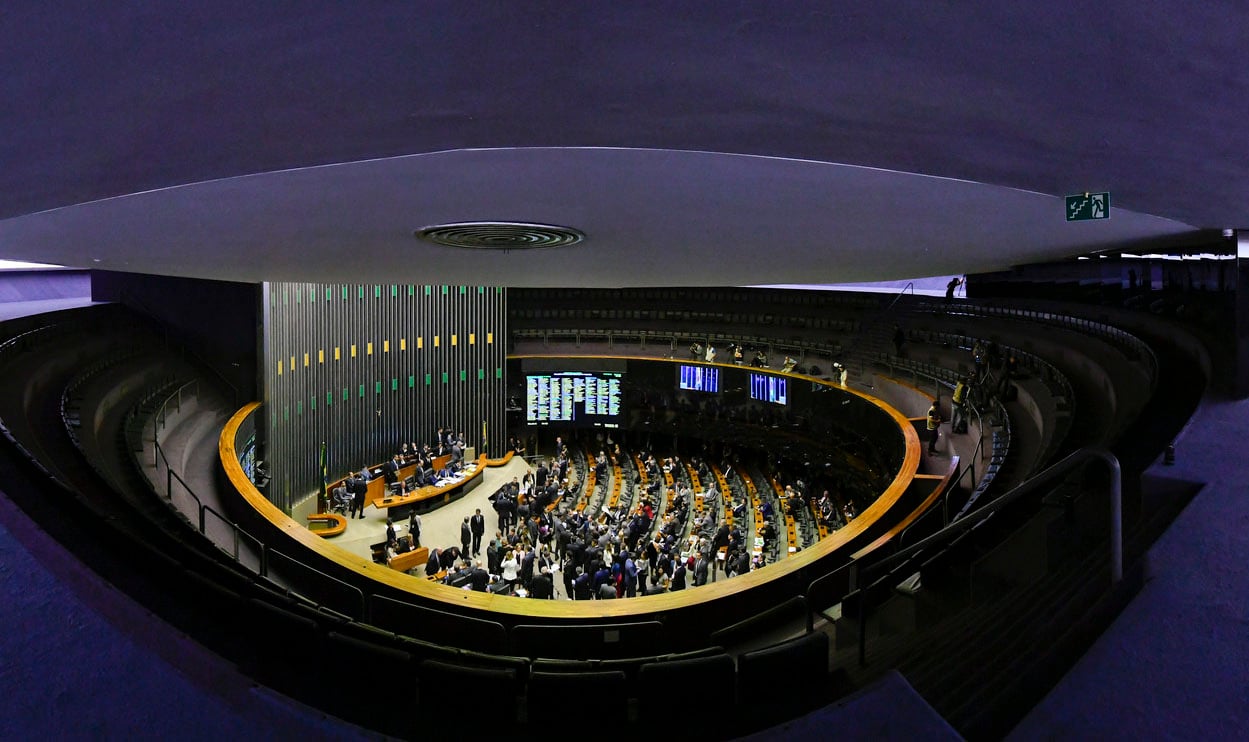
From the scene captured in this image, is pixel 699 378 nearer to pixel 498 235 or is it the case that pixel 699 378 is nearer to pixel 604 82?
pixel 498 235

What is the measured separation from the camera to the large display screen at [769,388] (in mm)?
16844

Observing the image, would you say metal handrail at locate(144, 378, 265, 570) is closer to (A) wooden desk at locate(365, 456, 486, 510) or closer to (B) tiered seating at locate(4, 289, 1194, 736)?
(B) tiered seating at locate(4, 289, 1194, 736)

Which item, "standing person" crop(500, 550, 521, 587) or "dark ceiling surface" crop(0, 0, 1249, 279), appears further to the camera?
"standing person" crop(500, 550, 521, 587)

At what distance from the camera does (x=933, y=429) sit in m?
10.9

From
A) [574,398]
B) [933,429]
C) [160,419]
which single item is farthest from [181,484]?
[574,398]

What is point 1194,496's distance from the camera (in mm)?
3547

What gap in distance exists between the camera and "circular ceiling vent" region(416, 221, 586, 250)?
4141 millimetres

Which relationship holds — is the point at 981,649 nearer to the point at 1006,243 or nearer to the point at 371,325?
the point at 1006,243

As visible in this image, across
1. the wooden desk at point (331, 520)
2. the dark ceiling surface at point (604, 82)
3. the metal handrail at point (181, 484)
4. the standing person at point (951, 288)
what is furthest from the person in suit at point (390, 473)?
the dark ceiling surface at point (604, 82)

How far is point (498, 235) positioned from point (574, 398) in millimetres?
15662

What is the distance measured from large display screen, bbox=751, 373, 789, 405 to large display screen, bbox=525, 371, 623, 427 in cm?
402

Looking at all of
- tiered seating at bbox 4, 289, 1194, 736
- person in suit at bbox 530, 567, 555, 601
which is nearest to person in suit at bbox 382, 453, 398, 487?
person in suit at bbox 530, 567, 555, 601

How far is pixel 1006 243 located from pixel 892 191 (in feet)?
11.6

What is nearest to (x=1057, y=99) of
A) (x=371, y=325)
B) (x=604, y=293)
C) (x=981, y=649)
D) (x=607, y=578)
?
(x=981, y=649)
